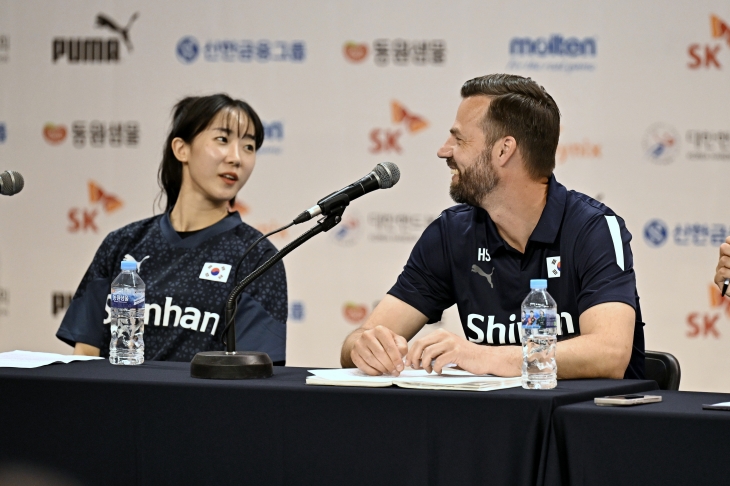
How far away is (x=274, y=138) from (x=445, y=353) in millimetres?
2880

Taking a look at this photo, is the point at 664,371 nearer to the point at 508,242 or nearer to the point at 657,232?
the point at 508,242

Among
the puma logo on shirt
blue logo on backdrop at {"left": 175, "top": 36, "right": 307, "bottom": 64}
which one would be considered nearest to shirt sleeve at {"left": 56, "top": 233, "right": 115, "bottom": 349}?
the puma logo on shirt

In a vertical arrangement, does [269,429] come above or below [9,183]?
below

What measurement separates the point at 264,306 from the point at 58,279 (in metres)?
2.36

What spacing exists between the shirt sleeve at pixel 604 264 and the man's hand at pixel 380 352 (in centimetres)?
51

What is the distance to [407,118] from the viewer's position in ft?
14.7

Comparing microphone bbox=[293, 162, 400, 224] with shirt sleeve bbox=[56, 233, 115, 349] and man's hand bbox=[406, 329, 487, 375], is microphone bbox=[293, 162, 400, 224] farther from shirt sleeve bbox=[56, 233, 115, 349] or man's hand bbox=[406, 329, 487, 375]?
shirt sleeve bbox=[56, 233, 115, 349]

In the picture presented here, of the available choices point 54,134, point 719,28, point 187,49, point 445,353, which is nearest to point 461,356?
point 445,353

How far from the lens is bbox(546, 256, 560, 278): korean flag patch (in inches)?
91.6

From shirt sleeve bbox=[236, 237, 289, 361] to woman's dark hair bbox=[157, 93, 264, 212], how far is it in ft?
1.53

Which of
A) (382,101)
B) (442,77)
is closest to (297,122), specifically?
(382,101)

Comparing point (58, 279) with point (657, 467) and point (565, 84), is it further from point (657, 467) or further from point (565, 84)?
point (657, 467)

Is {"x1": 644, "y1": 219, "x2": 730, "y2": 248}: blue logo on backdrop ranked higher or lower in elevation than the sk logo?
lower

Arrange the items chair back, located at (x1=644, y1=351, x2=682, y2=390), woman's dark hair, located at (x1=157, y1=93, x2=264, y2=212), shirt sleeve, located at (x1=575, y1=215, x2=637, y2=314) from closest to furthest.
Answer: shirt sleeve, located at (x1=575, y1=215, x2=637, y2=314)
chair back, located at (x1=644, y1=351, x2=682, y2=390)
woman's dark hair, located at (x1=157, y1=93, x2=264, y2=212)
